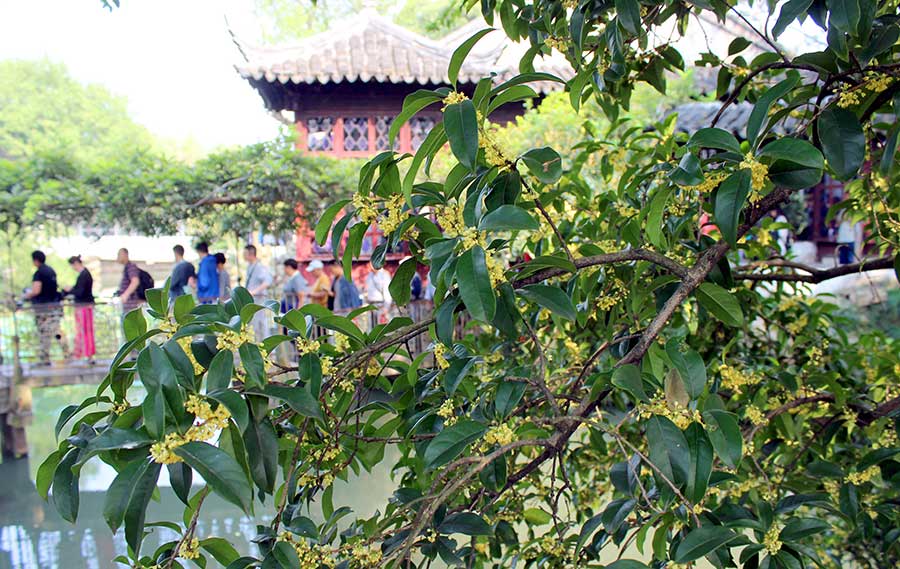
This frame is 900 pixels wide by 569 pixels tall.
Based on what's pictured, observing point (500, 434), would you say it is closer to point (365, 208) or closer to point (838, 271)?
point (365, 208)

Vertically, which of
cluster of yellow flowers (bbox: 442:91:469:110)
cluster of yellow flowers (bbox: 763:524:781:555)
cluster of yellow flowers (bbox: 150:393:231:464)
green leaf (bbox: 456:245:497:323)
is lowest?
cluster of yellow flowers (bbox: 763:524:781:555)

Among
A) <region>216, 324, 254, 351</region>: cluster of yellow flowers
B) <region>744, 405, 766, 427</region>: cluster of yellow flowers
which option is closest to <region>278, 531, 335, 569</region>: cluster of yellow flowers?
<region>216, 324, 254, 351</region>: cluster of yellow flowers

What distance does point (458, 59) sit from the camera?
0.81 m

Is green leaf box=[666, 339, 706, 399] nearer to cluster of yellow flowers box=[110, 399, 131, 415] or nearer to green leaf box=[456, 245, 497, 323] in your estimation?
green leaf box=[456, 245, 497, 323]

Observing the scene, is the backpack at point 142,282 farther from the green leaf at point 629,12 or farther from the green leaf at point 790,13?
the green leaf at point 790,13

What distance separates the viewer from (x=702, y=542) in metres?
0.68

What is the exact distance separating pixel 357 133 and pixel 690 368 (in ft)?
21.2

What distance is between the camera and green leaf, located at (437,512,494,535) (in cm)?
80

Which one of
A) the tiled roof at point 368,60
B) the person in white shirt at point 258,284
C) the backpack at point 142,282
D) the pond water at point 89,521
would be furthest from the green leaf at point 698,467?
the tiled roof at point 368,60

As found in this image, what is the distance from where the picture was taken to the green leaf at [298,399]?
25.1 inches

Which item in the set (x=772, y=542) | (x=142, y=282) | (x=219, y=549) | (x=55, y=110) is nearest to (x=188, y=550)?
(x=219, y=549)

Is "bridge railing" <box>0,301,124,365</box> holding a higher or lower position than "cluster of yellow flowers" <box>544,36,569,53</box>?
lower

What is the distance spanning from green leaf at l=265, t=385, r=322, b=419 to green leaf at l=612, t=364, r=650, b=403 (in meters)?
0.29

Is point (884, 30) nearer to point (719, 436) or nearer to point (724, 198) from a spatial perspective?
point (724, 198)
